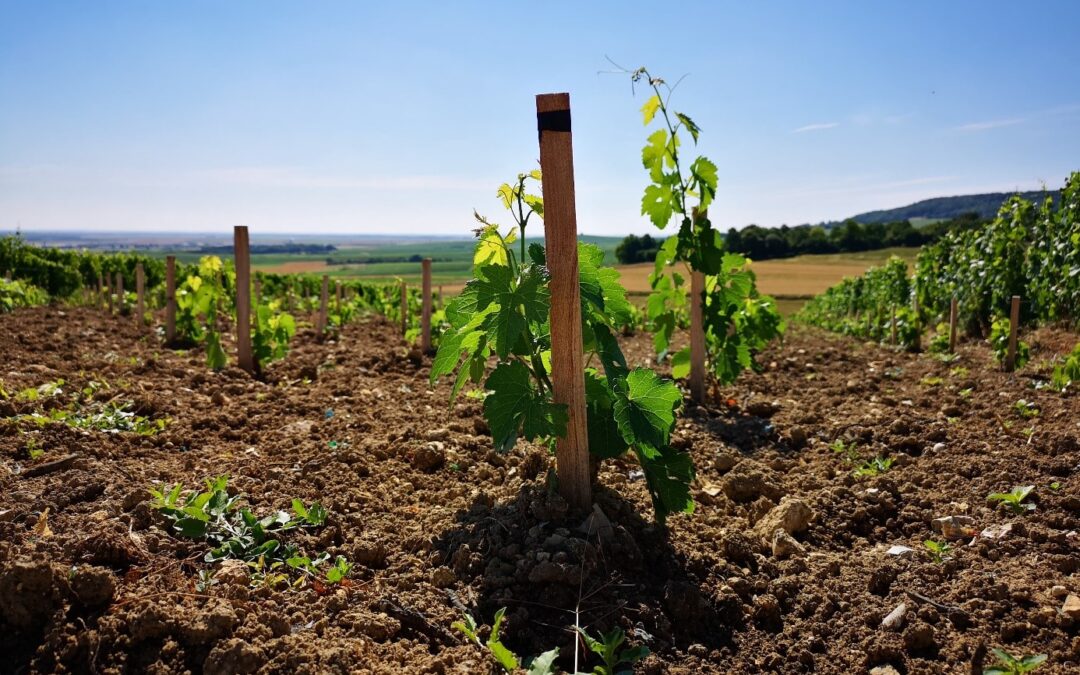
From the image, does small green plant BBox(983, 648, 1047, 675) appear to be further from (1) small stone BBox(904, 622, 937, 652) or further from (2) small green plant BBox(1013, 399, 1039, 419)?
(2) small green plant BBox(1013, 399, 1039, 419)

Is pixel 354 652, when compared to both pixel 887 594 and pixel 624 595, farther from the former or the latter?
pixel 887 594

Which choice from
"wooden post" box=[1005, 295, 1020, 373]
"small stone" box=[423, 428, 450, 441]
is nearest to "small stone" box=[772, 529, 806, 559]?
"small stone" box=[423, 428, 450, 441]

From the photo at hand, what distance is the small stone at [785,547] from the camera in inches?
127

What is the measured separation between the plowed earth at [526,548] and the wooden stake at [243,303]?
5.19 ft

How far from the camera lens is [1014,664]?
7.32ft

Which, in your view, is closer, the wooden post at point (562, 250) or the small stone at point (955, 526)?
the wooden post at point (562, 250)

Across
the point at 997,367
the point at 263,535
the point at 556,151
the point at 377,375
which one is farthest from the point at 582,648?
the point at 997,367

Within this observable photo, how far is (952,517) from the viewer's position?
11.3 feet

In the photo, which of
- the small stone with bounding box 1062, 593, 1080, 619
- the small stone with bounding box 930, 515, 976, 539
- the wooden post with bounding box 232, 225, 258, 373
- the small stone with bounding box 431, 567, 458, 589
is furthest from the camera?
the wooden post with bounding box 232, 225, 258, 373

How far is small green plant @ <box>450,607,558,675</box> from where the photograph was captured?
7.31 ft

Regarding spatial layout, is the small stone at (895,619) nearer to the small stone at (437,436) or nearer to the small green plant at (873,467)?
the small green plant at (873,467)

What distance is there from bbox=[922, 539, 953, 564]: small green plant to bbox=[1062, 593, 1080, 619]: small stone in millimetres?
495

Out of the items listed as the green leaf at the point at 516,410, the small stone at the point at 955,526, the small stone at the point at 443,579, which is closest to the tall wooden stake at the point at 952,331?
the small stone at the point at 955,526

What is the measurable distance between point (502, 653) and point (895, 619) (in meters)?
1.46
